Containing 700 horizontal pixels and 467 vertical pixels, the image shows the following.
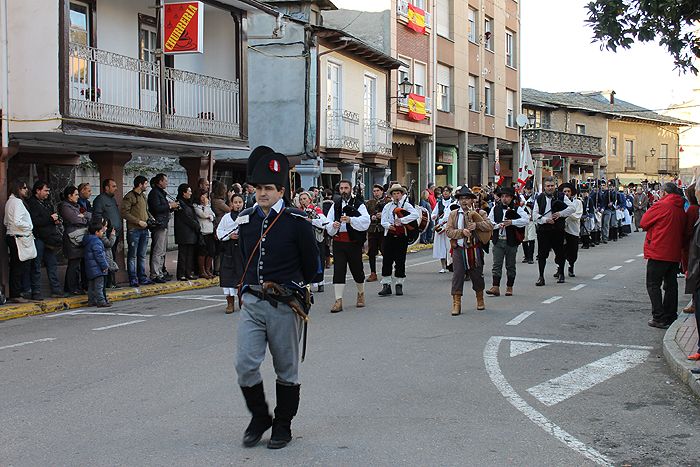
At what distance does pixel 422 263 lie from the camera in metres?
21.7

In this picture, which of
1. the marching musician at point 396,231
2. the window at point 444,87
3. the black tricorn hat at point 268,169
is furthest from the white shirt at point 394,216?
the window at point 444,87

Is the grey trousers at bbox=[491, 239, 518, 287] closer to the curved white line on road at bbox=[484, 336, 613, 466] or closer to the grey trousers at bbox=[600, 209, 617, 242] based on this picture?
the curved white line on road at bbox=[484, 336, 613, 466]

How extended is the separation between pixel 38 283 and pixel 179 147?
5794 mm

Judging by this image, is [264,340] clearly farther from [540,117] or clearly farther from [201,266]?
[540,117]

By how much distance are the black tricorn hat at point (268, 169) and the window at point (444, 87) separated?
31932mm

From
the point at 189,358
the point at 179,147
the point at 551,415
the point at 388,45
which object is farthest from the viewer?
the point at 388,45

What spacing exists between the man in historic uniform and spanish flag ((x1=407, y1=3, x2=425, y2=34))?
28.8 meters

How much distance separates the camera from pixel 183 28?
17047mm

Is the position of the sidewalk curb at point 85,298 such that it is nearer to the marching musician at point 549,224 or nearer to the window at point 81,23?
the window at point 81,23

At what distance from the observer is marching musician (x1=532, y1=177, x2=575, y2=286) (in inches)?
641

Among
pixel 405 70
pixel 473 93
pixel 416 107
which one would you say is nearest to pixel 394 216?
pixel 416 107

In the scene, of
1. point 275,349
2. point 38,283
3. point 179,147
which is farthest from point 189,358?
point 179,147

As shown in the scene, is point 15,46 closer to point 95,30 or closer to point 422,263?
point 95,30

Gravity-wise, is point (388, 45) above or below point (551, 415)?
above
